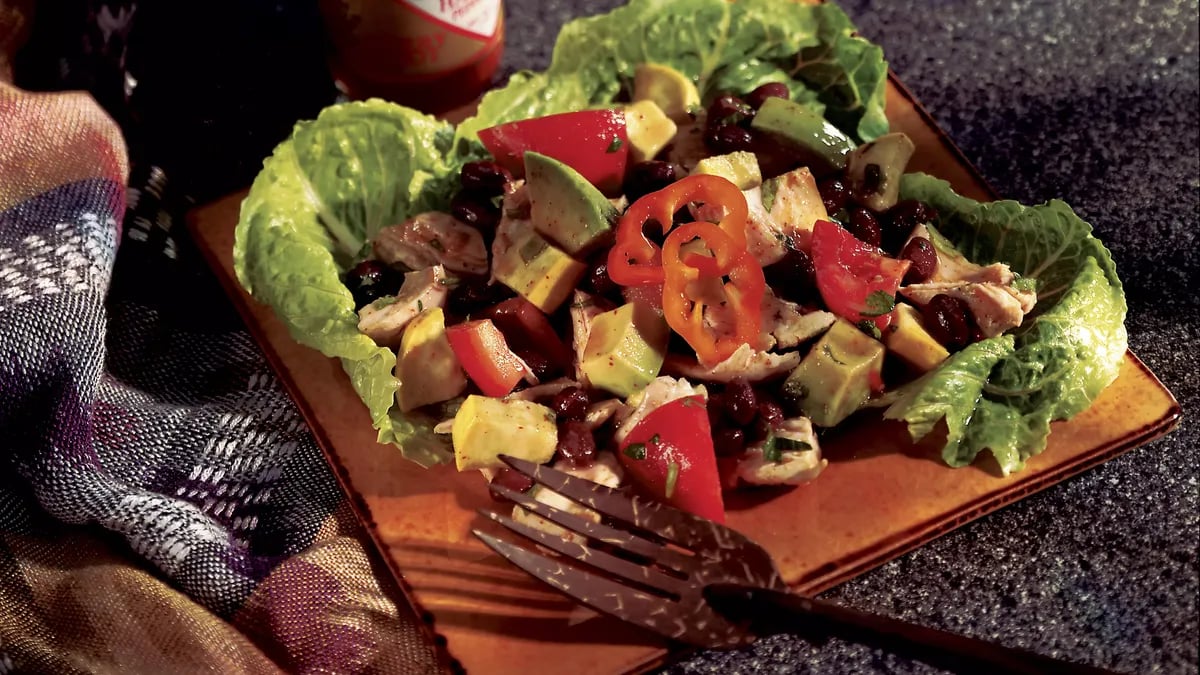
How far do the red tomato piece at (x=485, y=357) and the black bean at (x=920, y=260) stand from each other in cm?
84

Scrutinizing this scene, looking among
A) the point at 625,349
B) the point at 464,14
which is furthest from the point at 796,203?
the point at 464,14

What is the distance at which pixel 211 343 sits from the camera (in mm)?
2398

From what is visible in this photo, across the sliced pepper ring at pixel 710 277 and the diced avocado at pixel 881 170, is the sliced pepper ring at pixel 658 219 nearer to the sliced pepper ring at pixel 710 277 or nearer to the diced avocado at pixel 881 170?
the sliced pepper ring at pixel 710 277

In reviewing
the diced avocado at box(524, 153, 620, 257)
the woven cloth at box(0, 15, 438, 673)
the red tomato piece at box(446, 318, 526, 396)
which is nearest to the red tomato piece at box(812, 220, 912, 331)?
the diced avocado at box(524, 153, 620, 257)

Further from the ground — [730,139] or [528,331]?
[730,139]

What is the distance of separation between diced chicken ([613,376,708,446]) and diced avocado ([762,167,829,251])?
0.43 m

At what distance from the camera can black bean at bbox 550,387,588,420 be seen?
79.4 inches

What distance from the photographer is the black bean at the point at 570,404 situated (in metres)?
2.02

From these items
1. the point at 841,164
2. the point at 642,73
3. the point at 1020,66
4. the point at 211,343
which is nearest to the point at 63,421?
the point at 211,343

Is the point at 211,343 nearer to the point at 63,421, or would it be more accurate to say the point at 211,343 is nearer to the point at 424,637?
the point at 63,421

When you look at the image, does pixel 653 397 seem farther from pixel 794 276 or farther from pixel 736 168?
pixel 736 168

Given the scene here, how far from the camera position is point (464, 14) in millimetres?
2639

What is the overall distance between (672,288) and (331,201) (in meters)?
0.96

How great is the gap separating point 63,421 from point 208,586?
1.46 feet
